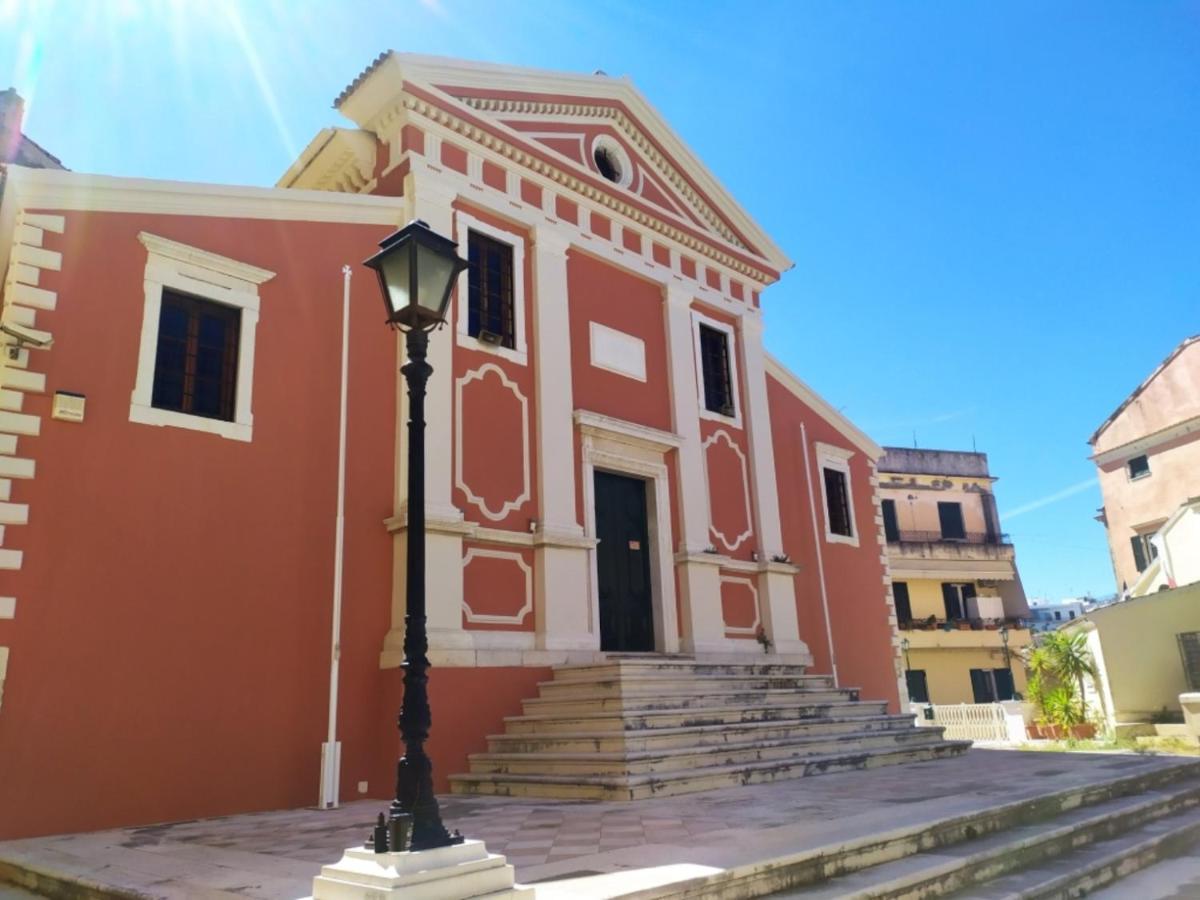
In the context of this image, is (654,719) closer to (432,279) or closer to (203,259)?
(432,279)

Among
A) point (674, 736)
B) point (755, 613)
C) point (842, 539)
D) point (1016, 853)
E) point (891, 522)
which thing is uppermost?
point (891, 522)

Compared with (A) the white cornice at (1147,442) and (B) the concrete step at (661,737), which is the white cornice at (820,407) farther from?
(A) the white cornice at (1147,442)

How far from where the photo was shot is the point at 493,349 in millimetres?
10219

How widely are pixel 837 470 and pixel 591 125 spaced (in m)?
7.32

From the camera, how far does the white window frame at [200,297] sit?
299 inches

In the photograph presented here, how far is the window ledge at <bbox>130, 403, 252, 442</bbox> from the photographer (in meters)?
7.46

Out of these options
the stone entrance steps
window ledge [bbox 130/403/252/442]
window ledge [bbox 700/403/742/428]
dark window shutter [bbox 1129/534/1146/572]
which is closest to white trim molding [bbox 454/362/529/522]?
window ledge [bbox 130/403/252/442]

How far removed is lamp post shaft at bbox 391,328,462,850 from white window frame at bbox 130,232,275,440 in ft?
14.7

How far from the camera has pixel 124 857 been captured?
5.17 meters

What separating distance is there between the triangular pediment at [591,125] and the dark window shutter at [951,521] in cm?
2163

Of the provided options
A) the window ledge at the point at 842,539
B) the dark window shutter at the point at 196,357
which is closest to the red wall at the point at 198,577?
the dark window shutter at the point at 196,357

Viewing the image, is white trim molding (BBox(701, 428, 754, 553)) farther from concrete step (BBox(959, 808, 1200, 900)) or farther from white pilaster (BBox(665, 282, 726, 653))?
concrete step (BBox(959, 808, 1200, 900))

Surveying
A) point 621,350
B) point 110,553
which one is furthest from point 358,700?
point 621,350

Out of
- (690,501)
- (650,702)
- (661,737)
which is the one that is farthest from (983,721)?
(661,737)
